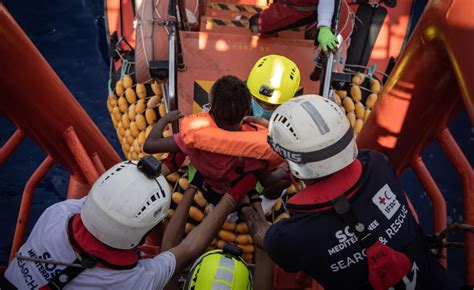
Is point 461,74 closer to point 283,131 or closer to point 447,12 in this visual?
point 447,12

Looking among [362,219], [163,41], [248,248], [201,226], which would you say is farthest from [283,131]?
[163,41]

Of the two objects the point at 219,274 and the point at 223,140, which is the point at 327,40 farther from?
the point at 219,274

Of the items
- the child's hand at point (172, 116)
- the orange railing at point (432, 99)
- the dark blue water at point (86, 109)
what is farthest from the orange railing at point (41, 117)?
the dark blue water at point (86, 109)

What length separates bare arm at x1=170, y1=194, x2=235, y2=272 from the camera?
2.23 m

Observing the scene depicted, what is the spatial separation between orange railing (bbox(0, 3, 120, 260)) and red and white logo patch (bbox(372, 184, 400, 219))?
153 cm

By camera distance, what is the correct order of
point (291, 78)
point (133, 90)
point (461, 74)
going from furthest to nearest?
point (133, 90) < point (291, 78) < point (461, 74)

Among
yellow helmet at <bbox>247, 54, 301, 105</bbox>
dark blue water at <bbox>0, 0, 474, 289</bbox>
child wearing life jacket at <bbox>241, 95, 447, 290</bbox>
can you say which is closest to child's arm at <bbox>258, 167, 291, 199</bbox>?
yellow helmet at <bbox>247, 54, 301, 105</bbox>

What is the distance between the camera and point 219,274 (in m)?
2.22

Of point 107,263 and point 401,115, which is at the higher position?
point 401,115

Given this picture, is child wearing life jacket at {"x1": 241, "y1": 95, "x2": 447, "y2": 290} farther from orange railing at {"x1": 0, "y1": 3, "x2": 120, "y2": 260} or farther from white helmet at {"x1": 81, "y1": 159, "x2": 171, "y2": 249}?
orange railing at {"x1": 0, "y1": 3, "x2": 120, "y2": 260}

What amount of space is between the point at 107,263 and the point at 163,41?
181cm

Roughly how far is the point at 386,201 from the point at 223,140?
789mm

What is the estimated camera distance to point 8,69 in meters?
2.48

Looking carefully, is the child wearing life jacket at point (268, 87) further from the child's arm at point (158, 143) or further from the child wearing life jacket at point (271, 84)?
the child's arm at point (158, 143)
